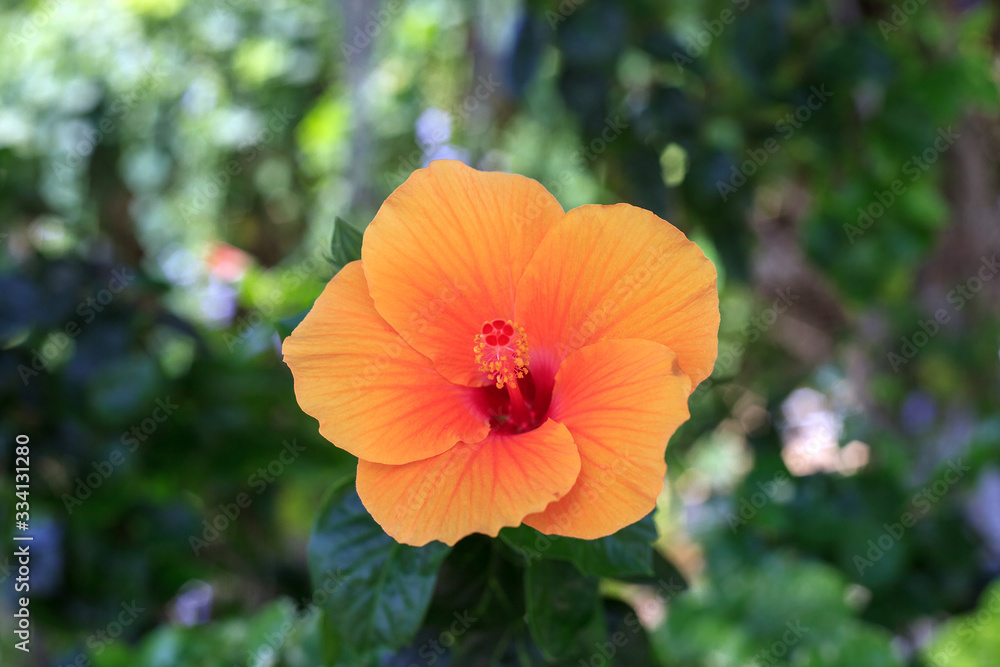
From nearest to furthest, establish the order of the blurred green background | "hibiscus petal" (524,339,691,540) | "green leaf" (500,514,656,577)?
"hibiscus petal" (524,339,691,540) → "green leaf" (500,514,656,577) → the blurred green background

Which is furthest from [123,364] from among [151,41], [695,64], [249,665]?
[151,41]

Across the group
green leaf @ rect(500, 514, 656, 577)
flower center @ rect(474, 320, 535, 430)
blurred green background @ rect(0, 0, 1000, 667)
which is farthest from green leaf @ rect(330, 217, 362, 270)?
green leaf @ rect(500, 514, 656, 577)

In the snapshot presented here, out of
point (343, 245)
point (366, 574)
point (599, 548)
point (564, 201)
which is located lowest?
point (564, 201)

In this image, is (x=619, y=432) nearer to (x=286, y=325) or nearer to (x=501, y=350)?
(x=501, y=350)

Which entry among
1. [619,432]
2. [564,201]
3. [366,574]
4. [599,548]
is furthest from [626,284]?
[564,201]

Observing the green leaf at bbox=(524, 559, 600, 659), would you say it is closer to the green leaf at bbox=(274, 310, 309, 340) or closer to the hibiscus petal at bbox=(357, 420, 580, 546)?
the hibiscus petal at bbox=(357, 420, 580, 546)

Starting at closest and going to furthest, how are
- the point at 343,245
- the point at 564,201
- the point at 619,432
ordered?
the point at 619,432 < the point at 343,245 < the point at 564,201
